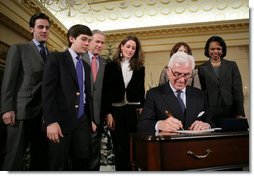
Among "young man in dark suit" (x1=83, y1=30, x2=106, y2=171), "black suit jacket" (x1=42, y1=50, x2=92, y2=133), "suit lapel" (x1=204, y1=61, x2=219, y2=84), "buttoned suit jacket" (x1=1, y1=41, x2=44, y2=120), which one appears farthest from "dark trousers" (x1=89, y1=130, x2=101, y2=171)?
"suit lapel" (x1=204, y1=61, x2=219, y2=84)

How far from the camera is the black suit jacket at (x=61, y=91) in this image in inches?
62.8

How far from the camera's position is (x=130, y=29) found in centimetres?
196

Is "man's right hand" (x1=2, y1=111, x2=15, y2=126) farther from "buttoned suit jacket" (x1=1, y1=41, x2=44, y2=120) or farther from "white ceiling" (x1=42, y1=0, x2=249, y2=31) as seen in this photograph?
"white ceiling" (x1=42, y1=0, x2=249, y2=31)

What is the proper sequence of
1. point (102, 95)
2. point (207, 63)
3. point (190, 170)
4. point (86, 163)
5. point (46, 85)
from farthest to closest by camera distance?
1. point (102, 95)
2. point (207, 63)
3. point (86, 163)
4. point (46, 85)
5. point (190, 170)

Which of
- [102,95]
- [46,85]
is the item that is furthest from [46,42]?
[102,95]

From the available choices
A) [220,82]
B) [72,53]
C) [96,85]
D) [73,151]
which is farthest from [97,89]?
[220,82]

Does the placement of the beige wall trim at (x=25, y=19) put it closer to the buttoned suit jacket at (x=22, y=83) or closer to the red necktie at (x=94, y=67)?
the buttoned suit jacket at (x=22, y=83)

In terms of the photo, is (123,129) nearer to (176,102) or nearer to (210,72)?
(176,102)

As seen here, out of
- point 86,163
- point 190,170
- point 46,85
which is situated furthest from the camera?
point 86,163

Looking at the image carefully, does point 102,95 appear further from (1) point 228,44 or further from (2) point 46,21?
(1) point 228,44

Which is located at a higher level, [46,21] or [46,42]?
[46,21]

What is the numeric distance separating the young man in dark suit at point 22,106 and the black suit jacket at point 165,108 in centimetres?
68

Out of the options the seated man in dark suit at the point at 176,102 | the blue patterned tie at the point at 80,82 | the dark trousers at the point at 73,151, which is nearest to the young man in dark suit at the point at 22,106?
the dark trousers at the point at 73,151

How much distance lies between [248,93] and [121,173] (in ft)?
3.03
